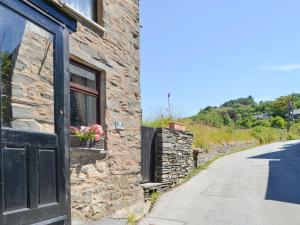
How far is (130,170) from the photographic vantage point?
9.73 metres

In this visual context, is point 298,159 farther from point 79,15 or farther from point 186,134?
point 79,15

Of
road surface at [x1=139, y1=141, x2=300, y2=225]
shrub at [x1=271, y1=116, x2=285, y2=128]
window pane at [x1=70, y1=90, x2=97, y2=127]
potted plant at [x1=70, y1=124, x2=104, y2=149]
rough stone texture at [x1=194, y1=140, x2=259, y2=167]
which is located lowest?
road surface at [x1=139, y1=141, x2=300, y2=225]

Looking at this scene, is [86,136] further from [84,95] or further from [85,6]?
[85,6]

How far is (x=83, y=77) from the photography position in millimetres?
8305

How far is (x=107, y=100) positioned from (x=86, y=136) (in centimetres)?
128

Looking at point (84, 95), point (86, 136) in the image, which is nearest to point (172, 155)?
point (84, 95)

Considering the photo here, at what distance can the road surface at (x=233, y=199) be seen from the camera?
33.0 feet

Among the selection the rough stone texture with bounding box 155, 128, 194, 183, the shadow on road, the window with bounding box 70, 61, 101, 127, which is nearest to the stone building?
the window with bounding box 70, 61, 101, 127

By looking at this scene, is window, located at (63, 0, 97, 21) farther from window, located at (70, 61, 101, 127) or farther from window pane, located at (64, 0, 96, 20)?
window, located at (70, 61, 101, 127)

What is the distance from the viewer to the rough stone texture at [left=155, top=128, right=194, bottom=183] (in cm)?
1291

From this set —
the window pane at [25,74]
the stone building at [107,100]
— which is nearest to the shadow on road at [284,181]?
the stone building at [107,100]

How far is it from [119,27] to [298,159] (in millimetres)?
16174

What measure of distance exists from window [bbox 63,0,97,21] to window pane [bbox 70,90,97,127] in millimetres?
1569

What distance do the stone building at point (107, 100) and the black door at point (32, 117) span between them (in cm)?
295
